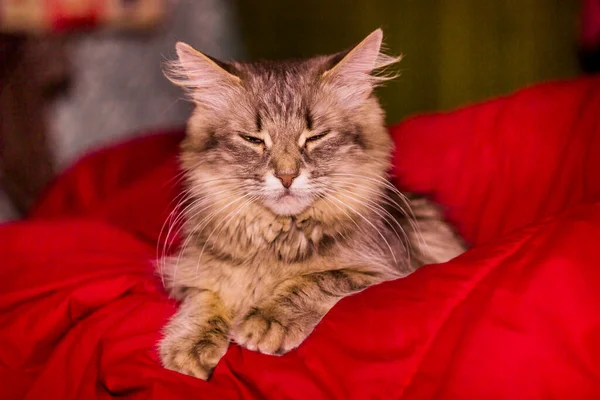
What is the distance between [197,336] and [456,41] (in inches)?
80.1

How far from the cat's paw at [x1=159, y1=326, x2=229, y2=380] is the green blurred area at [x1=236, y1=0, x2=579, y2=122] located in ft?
4.34

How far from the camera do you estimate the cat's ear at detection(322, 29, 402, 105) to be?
138 cm

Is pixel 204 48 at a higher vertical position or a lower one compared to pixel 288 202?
higher

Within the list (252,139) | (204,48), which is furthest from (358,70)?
(204,48)

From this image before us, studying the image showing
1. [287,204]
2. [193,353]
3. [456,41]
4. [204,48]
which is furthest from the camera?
[204,48]

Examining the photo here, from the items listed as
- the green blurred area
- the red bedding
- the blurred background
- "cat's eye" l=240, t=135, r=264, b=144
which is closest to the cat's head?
"cat's eye" l=240, t=135, r=264, b=144

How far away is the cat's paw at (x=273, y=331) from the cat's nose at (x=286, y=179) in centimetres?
28

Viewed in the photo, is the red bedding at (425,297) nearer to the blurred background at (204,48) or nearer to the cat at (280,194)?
the cat at (280,194)

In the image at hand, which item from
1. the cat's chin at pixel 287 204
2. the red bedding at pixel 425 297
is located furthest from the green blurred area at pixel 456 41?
the cat's chin at pixel 287 204

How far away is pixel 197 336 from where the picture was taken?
4.19ft

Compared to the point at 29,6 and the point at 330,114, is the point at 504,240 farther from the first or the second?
the point at 29,6

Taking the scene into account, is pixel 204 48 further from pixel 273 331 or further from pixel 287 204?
pixel 273 331

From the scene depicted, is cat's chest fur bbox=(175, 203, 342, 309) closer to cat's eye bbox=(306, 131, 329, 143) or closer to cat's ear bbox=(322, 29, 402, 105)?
cat's eye bbox=(306, 131, 329, 143)

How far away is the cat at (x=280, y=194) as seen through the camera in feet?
4.30
